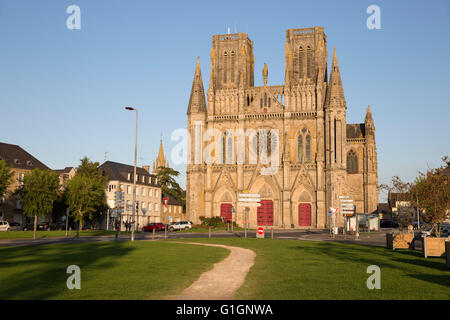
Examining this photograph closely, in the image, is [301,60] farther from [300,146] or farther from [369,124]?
[369,124]

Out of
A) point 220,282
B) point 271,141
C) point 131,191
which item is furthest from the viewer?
point 131,191

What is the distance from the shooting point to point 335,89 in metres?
70.0

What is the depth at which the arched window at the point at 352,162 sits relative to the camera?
82.0 metres

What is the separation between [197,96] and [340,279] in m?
62.8

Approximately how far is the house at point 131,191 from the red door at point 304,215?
911 inches

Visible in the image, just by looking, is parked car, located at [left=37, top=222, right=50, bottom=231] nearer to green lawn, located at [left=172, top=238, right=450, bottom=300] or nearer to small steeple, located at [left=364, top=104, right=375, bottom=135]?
green lawn, located at [left=172, top=238, right=450, bottom=300]

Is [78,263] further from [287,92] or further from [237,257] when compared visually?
[287,92]

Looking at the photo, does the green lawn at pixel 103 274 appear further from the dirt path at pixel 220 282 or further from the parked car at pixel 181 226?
the parked car at pixel 181 226

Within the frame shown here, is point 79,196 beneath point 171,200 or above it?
beneath

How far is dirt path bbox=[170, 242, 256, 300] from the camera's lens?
1220cm

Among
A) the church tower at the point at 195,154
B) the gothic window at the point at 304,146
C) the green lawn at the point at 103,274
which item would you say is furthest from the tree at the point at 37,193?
the gothic window at the point at 304,146

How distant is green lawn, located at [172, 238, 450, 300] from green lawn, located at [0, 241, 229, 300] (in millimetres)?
2255

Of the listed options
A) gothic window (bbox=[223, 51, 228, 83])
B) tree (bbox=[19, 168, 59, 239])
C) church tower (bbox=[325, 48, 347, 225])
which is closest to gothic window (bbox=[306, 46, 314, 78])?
church tower (bbox=[325, 48, 347, 225])

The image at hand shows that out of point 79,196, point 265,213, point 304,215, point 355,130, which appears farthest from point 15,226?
point 355,130
